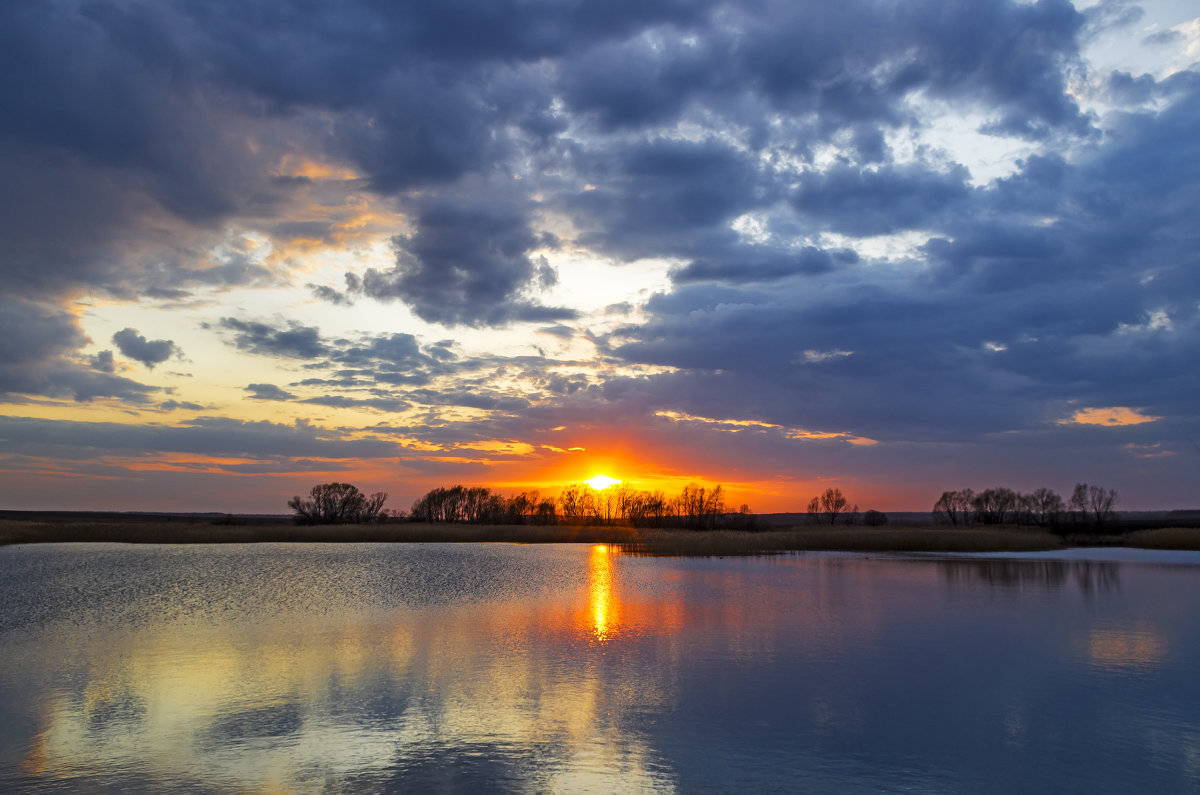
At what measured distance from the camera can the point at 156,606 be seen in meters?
20.1

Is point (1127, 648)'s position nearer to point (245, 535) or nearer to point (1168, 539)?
point (1168, 539)

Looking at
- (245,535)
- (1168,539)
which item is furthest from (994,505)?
(245,535)

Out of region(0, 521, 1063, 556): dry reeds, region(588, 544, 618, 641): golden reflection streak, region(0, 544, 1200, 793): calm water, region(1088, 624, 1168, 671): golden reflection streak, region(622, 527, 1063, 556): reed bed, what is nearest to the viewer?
region(0, 544, 1200, 793): calm water

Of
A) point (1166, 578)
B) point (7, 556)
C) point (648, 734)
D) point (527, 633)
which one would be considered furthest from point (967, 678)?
point (7, 556)

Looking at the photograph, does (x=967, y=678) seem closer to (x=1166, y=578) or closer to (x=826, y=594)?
(x=826, y=594)

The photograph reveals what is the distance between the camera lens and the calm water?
320 inches

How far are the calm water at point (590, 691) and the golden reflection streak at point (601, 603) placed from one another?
167 mm

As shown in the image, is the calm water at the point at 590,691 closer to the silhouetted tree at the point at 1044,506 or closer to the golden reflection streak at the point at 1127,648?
the golden reflection streak at the point at 1127,648

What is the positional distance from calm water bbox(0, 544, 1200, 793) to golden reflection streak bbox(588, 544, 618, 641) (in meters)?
0.17

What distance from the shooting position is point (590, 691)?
37.5ft

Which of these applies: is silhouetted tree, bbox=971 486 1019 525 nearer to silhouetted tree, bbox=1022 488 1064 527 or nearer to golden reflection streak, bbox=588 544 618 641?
silhouetted tree, bbox=1022 488 1064 527

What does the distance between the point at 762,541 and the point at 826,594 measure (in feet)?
92.9

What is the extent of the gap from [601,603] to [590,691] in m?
10.8

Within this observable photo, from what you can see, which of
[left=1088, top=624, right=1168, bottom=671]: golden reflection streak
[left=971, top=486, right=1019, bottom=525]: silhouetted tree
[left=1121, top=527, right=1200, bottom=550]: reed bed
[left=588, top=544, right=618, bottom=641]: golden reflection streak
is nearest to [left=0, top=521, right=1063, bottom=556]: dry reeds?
[left=1121, top=527, right=1200, bottom=550]: reed bed
